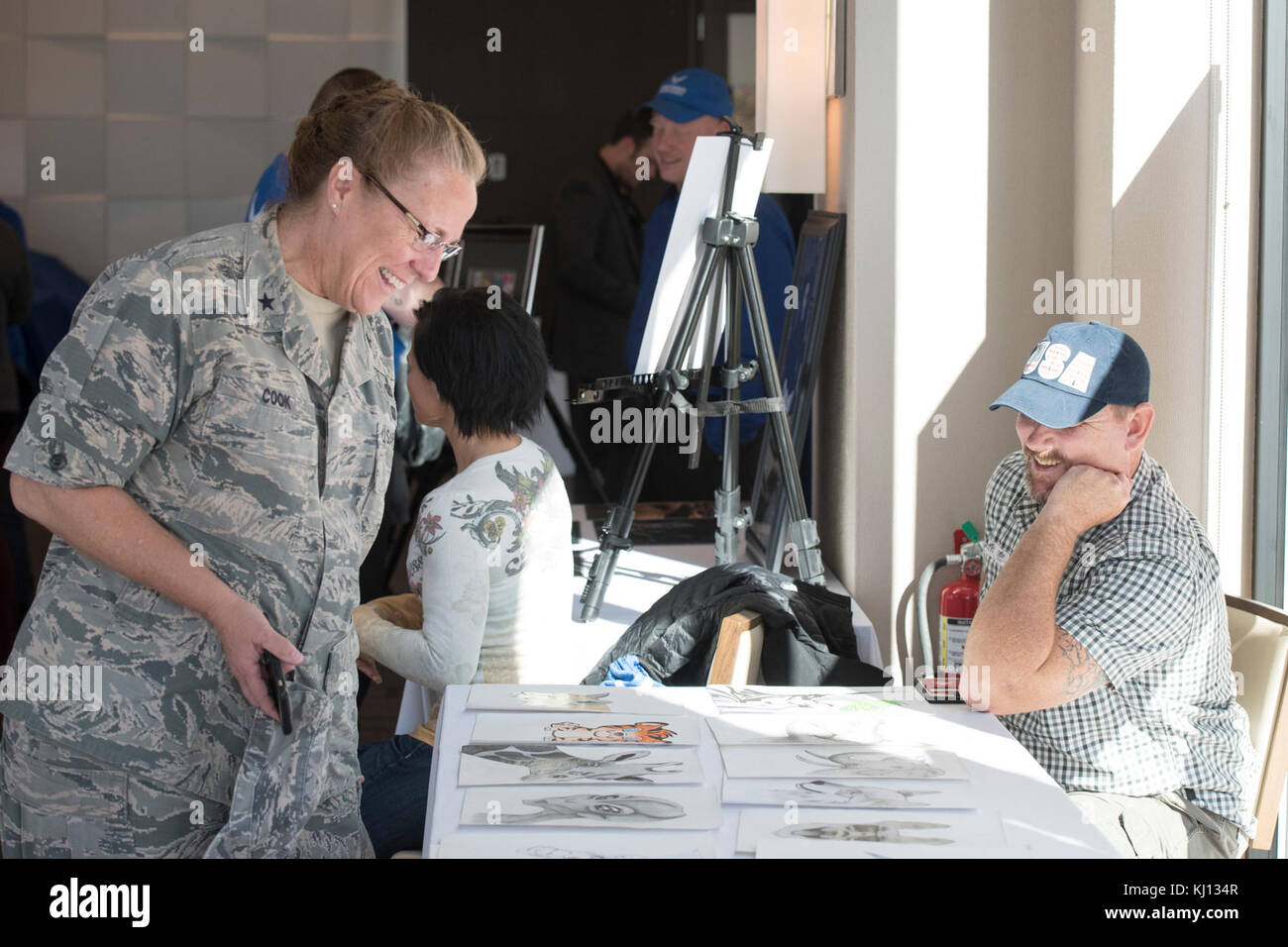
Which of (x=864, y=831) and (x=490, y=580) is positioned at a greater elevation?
(x=490, y=580)

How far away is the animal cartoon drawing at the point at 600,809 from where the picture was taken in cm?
A: 140

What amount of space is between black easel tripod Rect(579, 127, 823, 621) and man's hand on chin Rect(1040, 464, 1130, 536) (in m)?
0.99

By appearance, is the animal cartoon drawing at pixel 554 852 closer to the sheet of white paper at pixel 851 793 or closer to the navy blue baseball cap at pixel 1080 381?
the sheet of white paper at pixel 851 793

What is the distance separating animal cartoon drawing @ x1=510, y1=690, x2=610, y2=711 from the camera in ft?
5.92

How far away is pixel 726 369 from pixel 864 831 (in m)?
1.70

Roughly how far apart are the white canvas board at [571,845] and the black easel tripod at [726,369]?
1569mm

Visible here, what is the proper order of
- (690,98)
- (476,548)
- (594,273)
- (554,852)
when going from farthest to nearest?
(594,273)
(690,98)
(476,548)
(554,852)

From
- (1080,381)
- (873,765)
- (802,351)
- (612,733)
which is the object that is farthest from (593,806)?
(802,351)

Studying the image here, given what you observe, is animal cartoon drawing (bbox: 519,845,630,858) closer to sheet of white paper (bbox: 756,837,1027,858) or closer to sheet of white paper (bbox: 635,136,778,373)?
sheet of white paper (bbox: 756,837,1027,858)

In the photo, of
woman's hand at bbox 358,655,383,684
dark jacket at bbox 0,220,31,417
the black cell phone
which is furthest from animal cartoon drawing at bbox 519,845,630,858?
dark jacket at bbox 0,220,31,417

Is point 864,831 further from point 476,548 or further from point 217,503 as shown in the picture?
point 476,548

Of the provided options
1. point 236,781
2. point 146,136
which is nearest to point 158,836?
point 236,781

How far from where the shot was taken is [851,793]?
4.83 ft
